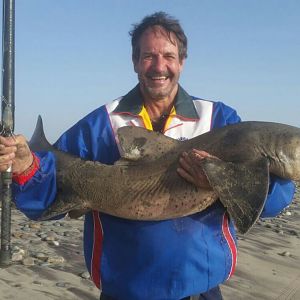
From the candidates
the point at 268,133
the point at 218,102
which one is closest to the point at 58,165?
the point at 218,102

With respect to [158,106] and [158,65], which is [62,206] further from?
[158,65]

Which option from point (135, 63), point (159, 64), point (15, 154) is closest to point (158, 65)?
point (159, 64)

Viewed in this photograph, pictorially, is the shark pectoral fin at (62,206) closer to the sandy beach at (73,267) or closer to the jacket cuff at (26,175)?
the jacket cuff at (26,175)

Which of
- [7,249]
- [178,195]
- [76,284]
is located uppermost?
[178,195]

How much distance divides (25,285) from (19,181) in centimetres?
287

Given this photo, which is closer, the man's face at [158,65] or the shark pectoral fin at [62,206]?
the shark pectoral fin at [62,206]

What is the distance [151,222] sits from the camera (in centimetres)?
395

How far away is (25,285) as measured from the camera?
625cm

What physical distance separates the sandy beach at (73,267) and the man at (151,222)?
7.86 ft

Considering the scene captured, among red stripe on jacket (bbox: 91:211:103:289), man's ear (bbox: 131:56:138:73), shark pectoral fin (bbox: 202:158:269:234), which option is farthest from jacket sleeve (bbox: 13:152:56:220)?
shark pectoral fin (bbox: 202:158:269:234)

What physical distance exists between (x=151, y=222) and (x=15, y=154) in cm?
121

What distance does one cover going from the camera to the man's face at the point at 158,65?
420cm

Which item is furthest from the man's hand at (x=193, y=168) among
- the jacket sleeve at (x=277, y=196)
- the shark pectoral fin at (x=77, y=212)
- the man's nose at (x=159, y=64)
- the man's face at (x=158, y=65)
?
the shark pectoral fin at (x=77, y=212)

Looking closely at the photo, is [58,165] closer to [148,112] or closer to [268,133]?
[148,112]
